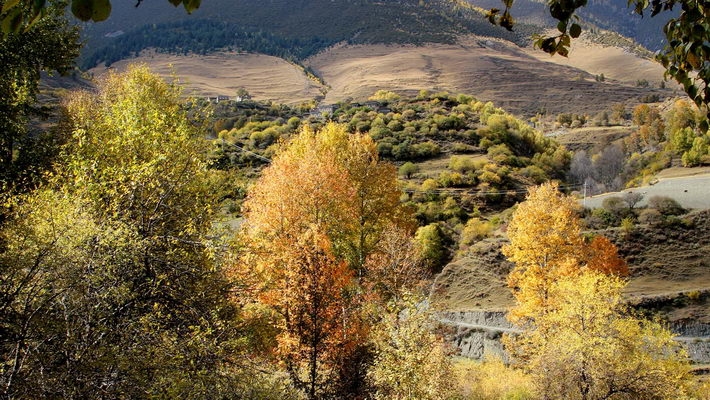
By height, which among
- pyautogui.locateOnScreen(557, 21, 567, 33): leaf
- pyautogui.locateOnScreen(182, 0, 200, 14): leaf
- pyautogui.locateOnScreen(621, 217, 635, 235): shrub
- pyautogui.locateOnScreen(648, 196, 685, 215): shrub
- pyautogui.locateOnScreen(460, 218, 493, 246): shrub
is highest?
pyautogui.locateOnScreen(182, 0, 200, 14): leaf

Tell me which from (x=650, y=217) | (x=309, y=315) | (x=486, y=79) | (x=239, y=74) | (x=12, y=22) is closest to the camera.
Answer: (x=12, y=22)

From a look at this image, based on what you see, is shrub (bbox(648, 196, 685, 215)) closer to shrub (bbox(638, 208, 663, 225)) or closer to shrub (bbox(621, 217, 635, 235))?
shrub (bbox(638, 208, 663, 225))

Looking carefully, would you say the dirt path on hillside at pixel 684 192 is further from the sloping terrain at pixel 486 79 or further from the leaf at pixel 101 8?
the sloping terrain at pixel 486 79

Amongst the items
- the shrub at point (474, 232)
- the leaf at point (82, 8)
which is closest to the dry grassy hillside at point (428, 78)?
the shrub at point (474, 232)

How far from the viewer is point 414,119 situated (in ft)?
265

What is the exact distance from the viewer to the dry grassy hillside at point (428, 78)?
15400cm

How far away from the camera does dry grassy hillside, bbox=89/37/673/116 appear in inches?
6063

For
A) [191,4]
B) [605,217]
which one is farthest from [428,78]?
[191,4]

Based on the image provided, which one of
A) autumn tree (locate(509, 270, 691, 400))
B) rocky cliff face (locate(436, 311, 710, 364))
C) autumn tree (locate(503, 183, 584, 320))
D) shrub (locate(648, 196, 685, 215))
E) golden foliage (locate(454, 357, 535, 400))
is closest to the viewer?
autumn tree (locate(509, 270, 691, 400))

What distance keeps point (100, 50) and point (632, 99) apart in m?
178

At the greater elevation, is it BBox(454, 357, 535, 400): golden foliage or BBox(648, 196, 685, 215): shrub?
BBox(648, 196, 685, 215): shrub

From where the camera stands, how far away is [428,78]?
167 metres

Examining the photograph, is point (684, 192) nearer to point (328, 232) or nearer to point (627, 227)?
point (627, 227)

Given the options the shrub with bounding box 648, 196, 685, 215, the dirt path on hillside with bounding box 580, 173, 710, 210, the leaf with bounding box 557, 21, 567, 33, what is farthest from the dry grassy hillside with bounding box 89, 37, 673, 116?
the leaf with bounding box 557, 21, 567, 33
